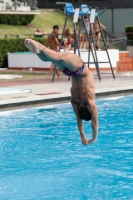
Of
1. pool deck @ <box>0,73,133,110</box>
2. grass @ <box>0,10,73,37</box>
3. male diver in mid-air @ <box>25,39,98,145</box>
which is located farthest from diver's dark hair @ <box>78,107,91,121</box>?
grass @ <box>0,10,73,37</box>

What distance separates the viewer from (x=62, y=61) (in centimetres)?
870

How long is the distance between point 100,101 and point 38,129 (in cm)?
427

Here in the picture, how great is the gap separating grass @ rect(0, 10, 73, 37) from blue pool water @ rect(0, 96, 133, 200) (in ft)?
66.1

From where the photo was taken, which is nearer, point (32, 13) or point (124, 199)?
point (124, 199)

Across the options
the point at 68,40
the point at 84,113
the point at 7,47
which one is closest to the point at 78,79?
the point at 84,113

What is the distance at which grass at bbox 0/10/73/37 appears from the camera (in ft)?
117

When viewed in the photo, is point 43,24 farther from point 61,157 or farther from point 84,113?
point 84,113

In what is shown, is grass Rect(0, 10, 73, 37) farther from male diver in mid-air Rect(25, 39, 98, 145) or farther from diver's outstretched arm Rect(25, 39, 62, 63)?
diver's outstretched arm Rect(25, 39, 62, 63)

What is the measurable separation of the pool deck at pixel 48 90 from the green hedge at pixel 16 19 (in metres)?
13.6

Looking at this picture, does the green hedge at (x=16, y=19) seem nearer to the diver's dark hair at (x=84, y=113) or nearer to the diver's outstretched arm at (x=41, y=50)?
the diver's dark hair at (x=84, y=113)

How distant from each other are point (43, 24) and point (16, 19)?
9.27 feet

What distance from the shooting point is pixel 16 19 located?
121 feet

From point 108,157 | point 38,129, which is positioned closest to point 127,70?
point 38,129

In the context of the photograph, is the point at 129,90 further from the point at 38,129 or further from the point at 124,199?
the point at 124,199
